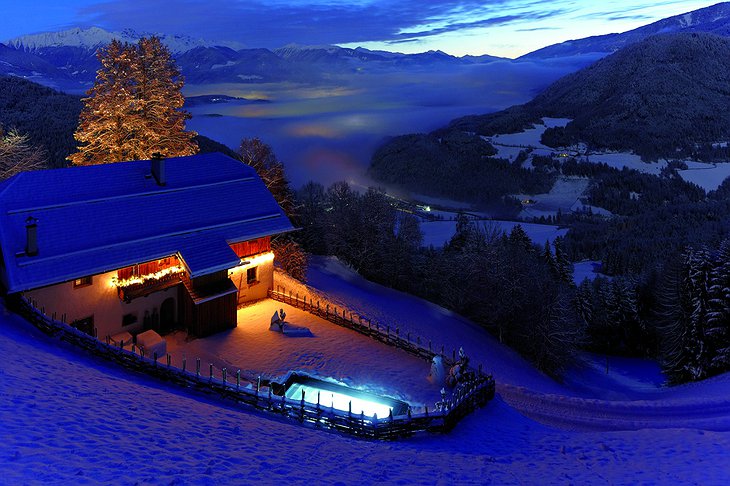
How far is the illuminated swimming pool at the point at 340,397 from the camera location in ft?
64.6

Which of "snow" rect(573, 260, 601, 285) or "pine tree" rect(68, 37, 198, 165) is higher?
"pine tree" rect(68, 37, 198, 165)

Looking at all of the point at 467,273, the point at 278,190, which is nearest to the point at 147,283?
the point at 278,190

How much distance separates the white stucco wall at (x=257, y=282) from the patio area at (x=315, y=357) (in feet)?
6.59

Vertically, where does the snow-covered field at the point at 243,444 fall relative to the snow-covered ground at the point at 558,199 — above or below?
above

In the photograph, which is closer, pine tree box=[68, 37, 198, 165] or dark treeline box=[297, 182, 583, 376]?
pine tree box=[68, 37, 198, 165]

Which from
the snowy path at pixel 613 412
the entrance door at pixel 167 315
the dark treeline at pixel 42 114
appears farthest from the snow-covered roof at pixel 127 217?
the dark treeline at pixel 42 114

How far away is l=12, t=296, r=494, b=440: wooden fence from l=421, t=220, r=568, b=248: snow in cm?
7335

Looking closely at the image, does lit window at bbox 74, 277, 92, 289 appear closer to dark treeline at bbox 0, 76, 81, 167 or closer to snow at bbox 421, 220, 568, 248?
dark treeline at bbox 0, 76, 81, 167

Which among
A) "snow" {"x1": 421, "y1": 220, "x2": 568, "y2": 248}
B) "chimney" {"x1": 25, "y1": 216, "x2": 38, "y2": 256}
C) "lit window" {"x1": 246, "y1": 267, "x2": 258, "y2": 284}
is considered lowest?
"snow" {"x1": 421, "y1": 220, "x2": 568, "y2": 248}

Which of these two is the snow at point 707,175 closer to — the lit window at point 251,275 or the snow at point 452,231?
the snow at point 452,231

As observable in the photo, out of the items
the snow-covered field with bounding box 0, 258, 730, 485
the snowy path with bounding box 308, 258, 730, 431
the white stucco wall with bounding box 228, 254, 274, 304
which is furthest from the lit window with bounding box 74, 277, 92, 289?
Answer: the snowy path with bounding box 308, 258, 730, 431

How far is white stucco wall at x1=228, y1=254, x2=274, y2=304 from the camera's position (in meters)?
30.0

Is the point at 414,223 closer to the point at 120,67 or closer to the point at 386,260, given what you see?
the point at 386,260

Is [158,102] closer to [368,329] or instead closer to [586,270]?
[368,329]
